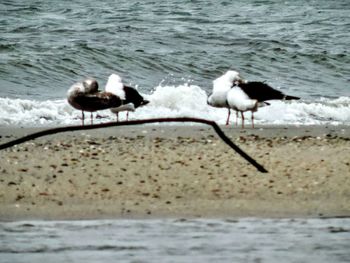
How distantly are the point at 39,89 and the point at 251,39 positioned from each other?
1021cm

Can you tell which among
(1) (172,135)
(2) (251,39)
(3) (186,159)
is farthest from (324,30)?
(3) (186,159)

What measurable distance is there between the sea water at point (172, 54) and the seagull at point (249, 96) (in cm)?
72

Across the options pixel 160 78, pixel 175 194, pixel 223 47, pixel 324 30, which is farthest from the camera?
pixel 324 30

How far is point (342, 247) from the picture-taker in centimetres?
686

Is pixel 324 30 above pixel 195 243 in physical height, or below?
above

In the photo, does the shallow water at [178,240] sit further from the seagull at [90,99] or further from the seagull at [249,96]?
the seagull at [249,96]

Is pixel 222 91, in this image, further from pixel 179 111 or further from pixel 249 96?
pixel 179 111

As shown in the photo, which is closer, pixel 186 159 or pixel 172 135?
pixel 186 159

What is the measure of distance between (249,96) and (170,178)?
5.50 meters

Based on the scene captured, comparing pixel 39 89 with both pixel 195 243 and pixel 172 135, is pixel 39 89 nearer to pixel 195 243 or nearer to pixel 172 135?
pixel 172 135

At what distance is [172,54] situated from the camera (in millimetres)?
25953

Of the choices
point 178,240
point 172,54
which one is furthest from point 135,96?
point 172,54

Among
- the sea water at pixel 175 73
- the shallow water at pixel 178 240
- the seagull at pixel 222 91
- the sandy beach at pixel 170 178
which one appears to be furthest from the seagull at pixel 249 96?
the shallow water at pixel 178 240

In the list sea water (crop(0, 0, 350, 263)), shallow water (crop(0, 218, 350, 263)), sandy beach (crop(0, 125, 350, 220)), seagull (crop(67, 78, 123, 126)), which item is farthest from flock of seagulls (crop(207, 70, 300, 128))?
shallow water (crop(0, 218, 350, 263))
